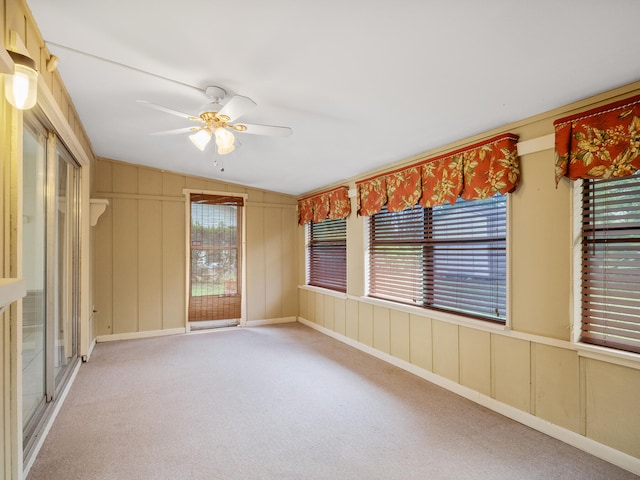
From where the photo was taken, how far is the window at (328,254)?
4.69m

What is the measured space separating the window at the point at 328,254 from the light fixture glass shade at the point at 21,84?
3.62 meters

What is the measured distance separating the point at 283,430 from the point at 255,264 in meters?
3.37

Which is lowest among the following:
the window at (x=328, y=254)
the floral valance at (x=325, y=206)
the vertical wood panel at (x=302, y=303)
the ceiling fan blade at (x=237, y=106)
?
the vertical wood panel at (x=302, y=303)

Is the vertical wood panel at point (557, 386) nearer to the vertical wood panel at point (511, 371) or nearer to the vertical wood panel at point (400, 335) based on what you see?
the vertical wood panel at point (511, 371)

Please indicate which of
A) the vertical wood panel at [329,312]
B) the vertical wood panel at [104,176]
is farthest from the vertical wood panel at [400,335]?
the vertical wood panel at [104,176]

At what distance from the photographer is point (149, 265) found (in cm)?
477

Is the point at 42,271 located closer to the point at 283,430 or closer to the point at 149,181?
the point at 283,430

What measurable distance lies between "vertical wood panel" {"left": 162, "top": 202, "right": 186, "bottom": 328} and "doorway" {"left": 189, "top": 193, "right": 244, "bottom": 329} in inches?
5.2

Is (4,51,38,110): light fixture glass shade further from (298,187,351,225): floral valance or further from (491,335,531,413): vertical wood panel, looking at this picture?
(298,187,351,225): floral valance

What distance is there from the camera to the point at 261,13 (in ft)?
5.08

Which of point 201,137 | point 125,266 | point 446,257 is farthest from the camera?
point 125,266

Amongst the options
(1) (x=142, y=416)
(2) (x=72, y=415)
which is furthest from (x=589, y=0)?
(2) (x=72, y=415)

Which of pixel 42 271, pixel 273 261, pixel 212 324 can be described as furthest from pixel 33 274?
pixel 273 261

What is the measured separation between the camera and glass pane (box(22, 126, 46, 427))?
216cm
